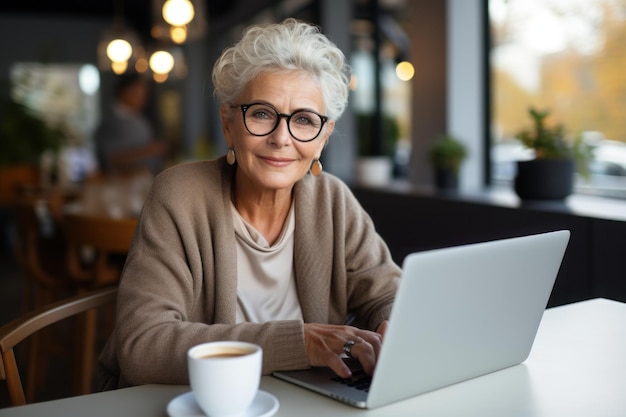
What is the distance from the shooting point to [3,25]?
40.7 feet

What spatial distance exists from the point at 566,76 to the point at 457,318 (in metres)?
2.67

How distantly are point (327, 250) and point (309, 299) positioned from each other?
0.13 m

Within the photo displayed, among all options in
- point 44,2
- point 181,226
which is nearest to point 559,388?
point 181,226

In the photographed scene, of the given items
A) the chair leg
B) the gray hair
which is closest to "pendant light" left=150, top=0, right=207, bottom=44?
the chair leg

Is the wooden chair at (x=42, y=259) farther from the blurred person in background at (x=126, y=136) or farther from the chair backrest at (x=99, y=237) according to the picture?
the blurred person in background at (x=126, y=136)

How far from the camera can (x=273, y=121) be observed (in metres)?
1.69

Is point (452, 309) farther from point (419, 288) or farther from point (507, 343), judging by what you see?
point (507, 343)

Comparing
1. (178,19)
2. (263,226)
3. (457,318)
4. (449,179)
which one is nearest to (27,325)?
(263,226)

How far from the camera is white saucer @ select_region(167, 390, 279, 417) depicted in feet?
3.42

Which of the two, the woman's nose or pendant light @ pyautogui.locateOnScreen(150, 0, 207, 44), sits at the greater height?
pendant light @ pyautogui.locateOnScreen(150, 0, 207, 44)

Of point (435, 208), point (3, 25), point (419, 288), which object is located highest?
point (3, 25)

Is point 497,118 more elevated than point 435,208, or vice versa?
point 497,118

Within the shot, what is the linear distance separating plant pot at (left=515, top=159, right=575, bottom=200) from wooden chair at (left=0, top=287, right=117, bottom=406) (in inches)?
70.0

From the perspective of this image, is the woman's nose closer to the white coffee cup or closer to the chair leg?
the white coffee cup
